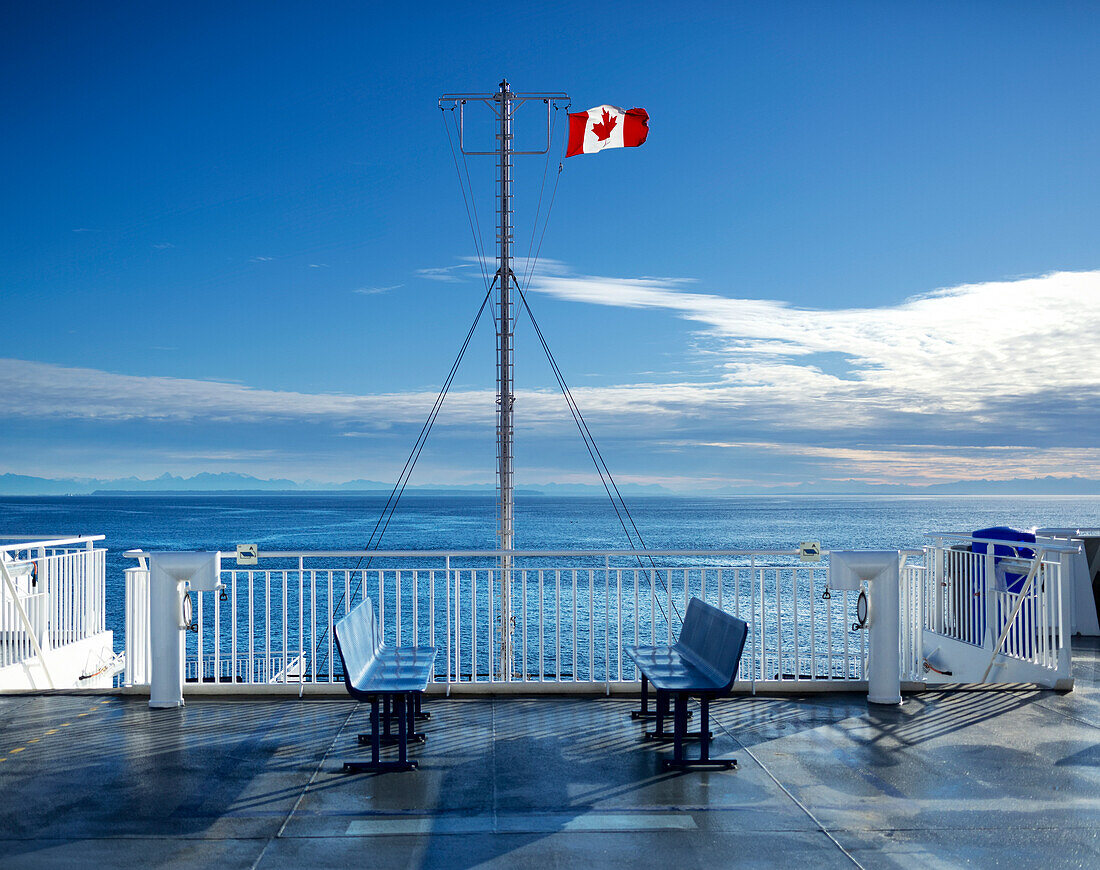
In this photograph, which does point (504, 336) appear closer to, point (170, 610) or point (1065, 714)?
point (170, 610)

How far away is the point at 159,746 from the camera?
238 inches

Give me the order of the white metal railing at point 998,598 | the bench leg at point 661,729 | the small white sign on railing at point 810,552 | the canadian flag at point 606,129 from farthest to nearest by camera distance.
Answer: the canadian flag at point 606,129
the white metal railing at point 998,598
the small white sign on railing at point 810,552
the bench leg at point 661,729

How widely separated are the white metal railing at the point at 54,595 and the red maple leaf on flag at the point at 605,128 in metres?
8.39

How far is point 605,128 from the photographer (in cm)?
1330

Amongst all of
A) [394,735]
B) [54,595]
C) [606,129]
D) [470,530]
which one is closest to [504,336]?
[606,129]

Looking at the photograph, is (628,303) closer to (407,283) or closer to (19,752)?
(407,283)

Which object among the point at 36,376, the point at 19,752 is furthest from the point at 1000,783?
the point at 36,376

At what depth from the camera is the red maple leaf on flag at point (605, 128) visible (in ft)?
43.5

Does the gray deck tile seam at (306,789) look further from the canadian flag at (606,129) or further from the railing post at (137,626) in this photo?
the canadian flag at (606,129)

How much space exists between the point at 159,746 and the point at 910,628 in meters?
6.00

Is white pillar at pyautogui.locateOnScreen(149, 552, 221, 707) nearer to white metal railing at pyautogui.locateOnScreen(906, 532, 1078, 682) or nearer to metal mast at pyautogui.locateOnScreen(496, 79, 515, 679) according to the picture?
metal mast at pyautogui.locateOnScreen(496, 79, 515, 679)

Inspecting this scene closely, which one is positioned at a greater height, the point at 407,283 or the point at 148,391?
the point at 407,283

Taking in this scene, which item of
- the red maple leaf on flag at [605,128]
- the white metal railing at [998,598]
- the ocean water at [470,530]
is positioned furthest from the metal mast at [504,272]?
the ocean water at [470,530]

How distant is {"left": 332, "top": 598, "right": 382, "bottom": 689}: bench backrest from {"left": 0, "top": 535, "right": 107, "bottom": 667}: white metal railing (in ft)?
15.2
